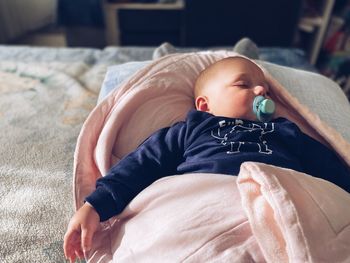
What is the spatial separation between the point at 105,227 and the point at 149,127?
0.27 metres

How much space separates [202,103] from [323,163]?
313 mm

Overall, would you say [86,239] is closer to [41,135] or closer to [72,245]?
[72,245]

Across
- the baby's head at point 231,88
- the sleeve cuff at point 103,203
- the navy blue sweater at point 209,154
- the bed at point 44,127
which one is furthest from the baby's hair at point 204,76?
the sleeve cuff at point 103,203

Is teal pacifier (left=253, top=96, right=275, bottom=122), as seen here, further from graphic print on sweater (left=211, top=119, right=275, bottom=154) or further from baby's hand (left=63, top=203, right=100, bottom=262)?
baby's hand (left=63, top=203, right=100, bottom=262)

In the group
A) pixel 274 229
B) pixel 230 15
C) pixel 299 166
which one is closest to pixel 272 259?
pixel 274 229

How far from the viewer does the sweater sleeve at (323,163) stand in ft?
2.42

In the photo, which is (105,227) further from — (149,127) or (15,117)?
(15,117)

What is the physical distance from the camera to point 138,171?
713 mm

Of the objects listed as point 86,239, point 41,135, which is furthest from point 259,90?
point 41,135

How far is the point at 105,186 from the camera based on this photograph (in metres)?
0.67

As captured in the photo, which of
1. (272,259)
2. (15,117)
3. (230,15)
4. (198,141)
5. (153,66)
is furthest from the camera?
(230,15)

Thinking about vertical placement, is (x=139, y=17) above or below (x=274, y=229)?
below

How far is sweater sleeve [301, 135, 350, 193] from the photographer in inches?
29.0

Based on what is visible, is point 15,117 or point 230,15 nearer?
point 15,117
